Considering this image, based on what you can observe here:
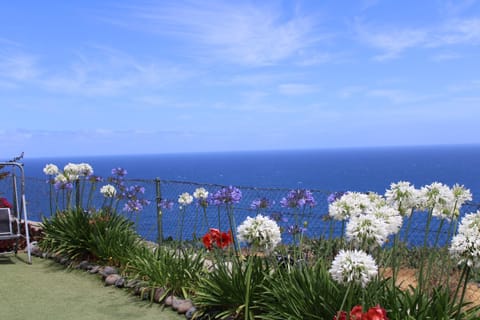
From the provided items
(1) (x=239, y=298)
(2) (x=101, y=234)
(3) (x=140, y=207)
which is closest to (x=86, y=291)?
(2) (x=101, y=234)

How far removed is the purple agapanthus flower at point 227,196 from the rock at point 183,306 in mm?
964

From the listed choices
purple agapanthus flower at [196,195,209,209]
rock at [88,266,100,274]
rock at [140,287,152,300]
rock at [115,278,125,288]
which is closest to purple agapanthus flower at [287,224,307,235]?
purple agapanthus flower at [196,195,209,209]

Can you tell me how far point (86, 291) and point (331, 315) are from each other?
3095 mm

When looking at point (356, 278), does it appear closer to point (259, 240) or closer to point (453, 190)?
point (259, 240)

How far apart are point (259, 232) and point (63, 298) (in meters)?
3.00

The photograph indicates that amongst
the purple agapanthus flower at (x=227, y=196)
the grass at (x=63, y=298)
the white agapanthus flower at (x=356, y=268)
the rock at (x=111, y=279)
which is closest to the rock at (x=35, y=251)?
the grass at (x=63, y=298)

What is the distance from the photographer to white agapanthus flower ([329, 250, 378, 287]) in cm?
243

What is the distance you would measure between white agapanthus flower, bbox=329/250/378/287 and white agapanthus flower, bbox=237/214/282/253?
85 centimetres

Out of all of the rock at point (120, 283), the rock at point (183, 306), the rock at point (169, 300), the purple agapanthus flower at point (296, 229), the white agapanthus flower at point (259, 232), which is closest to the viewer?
the white agapanthus flower at point (259, 232)

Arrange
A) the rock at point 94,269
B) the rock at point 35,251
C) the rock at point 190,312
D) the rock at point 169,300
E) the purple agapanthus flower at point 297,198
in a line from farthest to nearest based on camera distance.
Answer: the rock at point 35,251 < the rock at point 94,269 < the rock at point 169,300 < the rock at point 190,312 < the purple agapanthus flower at point 297,198

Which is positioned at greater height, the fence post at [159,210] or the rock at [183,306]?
the fence post at [159,210]

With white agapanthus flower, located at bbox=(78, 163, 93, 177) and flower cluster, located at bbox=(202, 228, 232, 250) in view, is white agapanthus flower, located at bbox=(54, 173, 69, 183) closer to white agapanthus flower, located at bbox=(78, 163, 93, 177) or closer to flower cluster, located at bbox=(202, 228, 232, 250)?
white agapanthus flower, located at bbox=(78, 163, 93, 177)

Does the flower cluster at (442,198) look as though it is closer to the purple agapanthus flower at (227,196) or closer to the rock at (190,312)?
the purple agapanthus flower at (227,196)

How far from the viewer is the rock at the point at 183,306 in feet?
15.5
